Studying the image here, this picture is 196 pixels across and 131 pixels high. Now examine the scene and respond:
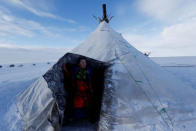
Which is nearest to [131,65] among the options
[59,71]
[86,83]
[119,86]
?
[119,86]

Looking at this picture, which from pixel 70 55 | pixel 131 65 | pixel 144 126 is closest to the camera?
pixel 144 126

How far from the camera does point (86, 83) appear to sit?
85.9 inches

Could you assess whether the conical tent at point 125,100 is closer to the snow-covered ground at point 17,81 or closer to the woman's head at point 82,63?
the woman's head at point 82,63

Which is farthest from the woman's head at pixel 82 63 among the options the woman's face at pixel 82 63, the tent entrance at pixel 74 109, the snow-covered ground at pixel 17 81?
the snow-covered ground at pixel 17 81

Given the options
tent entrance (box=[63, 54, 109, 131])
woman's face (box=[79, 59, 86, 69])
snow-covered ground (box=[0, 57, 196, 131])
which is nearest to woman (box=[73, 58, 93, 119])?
woman's face (box=[79, 59, 86, 69])

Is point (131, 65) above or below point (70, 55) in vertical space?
below

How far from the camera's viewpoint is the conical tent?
5.56ft

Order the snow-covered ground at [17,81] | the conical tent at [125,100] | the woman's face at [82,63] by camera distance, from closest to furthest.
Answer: the conical tent at [125,100]
the woman's face at [82,63]
the snow-covered ground at [17,81]

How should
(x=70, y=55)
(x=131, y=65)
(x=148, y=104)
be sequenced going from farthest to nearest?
(x=131, y=65) → (x=70, y=55) → (x=148, y=104)

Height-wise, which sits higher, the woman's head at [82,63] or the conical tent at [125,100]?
the woman's head at [82,63]

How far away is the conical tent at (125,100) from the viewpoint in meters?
1.69

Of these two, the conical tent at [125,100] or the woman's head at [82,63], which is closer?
the conical tent at [125,100]

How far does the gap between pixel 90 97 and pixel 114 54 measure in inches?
42.2

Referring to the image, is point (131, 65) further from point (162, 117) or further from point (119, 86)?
point (162, 117)
